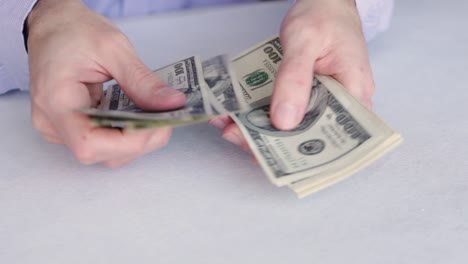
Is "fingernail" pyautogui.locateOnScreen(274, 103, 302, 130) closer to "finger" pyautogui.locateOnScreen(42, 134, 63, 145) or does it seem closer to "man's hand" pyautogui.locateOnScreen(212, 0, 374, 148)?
"man's hand" pyautogui.locateOnScreen(212, 0, 374, 148)

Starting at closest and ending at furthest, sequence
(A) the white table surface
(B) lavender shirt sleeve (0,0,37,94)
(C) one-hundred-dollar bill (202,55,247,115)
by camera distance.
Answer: (A) the white table surface, (C) one-hundred-dollar bill (202,55,247,115), (B) lavender shirt sleeve (0,0,37,94)

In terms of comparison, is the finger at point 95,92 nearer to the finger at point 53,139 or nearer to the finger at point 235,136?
the finger at point 53,139

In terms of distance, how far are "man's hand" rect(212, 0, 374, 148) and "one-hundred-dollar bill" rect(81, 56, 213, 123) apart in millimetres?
46

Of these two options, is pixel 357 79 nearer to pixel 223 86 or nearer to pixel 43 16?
pixel 223 86

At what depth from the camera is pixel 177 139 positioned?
779mm

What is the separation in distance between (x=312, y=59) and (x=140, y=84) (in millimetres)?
205

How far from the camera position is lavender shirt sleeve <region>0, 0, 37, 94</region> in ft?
2.73

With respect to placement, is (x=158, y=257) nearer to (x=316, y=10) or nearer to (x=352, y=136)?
(x=352, y=136)

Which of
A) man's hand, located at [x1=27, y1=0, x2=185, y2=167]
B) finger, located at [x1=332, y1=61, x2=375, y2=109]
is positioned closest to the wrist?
man's hand, located at [x1=27, y1=0, x2=185, y2=167]

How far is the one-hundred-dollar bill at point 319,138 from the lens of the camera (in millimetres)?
645

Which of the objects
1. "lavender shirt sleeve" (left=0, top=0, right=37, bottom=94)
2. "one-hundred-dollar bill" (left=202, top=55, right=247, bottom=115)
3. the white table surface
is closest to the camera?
the white table surface

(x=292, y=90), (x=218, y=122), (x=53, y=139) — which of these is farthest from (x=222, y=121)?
(x=53, y=139)

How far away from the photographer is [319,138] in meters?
0.69

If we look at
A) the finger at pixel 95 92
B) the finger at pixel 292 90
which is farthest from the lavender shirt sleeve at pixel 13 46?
the finger at pixel 292 90
